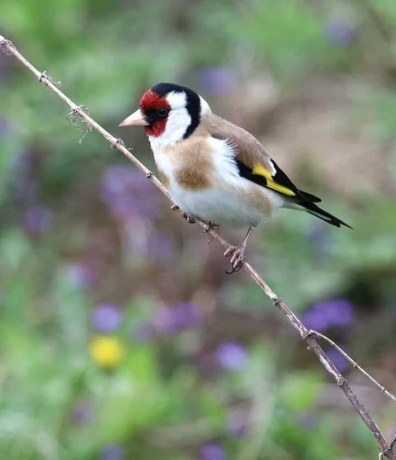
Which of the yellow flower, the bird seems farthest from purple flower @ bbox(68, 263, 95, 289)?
Result: the bird

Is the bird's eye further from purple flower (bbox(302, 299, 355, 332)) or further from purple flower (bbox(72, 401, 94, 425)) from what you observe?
purple flower (bbox(302, 299, 355, 332))

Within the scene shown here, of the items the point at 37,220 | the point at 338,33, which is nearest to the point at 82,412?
the point at 37,220

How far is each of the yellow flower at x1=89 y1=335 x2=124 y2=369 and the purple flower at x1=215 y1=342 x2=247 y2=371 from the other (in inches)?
14.4

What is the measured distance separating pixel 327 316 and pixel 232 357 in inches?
16.3

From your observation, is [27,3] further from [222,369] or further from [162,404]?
[162,404]

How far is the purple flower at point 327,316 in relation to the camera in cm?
402

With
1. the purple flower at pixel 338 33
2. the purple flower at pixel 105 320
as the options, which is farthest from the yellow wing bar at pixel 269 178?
the purple flower at pixel 338 33

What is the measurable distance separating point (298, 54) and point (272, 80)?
4.83 ft

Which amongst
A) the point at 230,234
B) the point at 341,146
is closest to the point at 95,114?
the point at 230,234

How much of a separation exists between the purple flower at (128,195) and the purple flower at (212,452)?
1.75m

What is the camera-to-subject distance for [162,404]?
3.30m

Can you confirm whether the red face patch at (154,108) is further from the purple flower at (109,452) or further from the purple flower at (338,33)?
the purple flower at (338,33)

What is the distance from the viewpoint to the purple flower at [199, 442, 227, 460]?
133 inches

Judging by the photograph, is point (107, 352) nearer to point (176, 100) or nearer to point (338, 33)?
point (176, 100)
